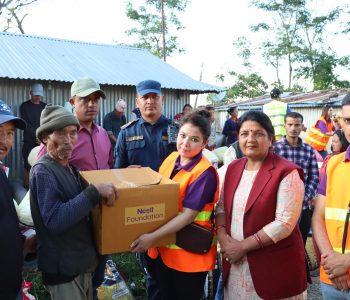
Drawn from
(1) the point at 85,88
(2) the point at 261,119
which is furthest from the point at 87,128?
(2) the point at 261,119

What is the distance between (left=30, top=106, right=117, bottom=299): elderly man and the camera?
181 centimetres

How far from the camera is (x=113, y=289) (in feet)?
10.1

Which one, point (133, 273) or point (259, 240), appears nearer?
point (259, 240)

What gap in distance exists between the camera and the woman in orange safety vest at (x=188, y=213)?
2180mm

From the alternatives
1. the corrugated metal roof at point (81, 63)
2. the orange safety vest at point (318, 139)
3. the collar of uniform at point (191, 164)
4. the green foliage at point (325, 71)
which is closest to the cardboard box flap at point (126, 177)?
the collar of uniform at point (191, 164)

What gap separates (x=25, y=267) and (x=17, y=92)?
5981 millimetres

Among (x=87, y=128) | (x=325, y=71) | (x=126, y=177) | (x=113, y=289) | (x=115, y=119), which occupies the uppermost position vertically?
(x=325, y=71)

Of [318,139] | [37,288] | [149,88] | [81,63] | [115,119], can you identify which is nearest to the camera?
[149,88]

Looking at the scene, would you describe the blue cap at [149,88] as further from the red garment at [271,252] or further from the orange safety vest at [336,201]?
the orange safety vest at [336,201]

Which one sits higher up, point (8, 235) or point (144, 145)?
point (144, 145)

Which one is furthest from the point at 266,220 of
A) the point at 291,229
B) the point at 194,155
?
the point at 194,155

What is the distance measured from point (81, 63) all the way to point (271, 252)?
7638 millimetres

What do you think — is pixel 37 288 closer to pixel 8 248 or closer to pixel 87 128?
pixel 87 128

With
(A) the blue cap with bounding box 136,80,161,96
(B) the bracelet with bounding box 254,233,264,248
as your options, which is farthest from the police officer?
(B) the bracelet with bounding box 254,233,264,248
